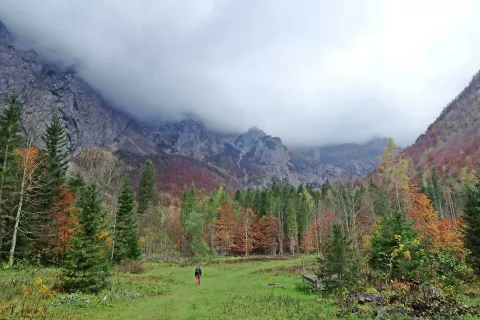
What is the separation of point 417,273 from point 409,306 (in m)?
6.93

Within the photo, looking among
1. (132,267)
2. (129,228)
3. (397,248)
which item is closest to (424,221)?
(397,248)

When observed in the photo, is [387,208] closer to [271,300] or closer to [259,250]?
[271,300]

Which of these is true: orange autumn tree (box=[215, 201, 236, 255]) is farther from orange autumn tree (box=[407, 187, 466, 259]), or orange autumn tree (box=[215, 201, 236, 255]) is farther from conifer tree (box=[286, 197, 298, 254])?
orange autumn tree (box=[407, 187, 466, 259])

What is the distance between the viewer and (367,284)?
2062 centimetres

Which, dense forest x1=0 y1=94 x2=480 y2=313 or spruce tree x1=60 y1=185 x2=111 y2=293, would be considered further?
dense forest x1=0 y1=94 x2=480 y2=313

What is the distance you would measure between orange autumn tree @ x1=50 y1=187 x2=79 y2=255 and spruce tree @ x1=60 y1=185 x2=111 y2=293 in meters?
11.6

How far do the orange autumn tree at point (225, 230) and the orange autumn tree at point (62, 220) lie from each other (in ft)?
141

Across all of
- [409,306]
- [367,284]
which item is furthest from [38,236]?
[409,306]

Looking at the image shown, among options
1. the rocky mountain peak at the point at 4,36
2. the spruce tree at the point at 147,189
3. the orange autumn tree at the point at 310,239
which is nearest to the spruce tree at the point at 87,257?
the orange autumn tree at the point at 310,239

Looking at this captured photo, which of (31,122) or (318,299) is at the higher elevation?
(31,122)

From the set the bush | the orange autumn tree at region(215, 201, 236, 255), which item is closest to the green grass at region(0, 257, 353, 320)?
the bush

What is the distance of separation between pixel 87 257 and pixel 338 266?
17012mm

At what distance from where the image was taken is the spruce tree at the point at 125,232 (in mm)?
40928

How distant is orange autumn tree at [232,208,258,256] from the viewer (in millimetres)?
74562
